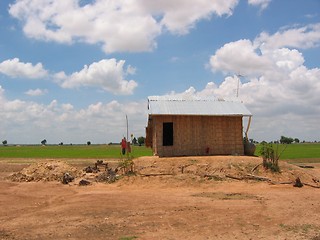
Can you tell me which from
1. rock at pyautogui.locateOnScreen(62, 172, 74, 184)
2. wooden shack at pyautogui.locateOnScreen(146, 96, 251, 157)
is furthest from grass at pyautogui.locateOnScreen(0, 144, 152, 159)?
wooden shack at pyautogui.locateOnScreen(146, 96, 251, 157)

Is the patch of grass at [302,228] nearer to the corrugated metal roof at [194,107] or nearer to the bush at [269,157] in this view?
the bush at [269,157]

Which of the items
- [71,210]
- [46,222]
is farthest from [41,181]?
[46,222]

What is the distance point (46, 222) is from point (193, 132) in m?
12.3

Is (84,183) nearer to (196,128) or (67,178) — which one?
(67,178)

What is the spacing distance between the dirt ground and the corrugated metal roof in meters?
2.77

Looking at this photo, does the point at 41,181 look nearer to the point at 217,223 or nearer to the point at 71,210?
the point at 71,210

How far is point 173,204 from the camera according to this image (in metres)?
14.1

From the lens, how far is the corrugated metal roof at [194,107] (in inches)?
877

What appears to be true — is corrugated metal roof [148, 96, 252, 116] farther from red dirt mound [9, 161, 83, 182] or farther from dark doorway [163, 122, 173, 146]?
red dirt mound [9, 161, 83, 182]

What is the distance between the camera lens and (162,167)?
2061 centimetres

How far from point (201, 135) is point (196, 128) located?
49cm

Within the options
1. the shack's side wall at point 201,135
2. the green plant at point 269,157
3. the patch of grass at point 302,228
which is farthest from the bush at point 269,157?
the patch of grass at point 302,228

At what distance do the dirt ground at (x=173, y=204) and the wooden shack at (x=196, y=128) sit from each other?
1.56 meters

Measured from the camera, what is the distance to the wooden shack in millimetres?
22281
